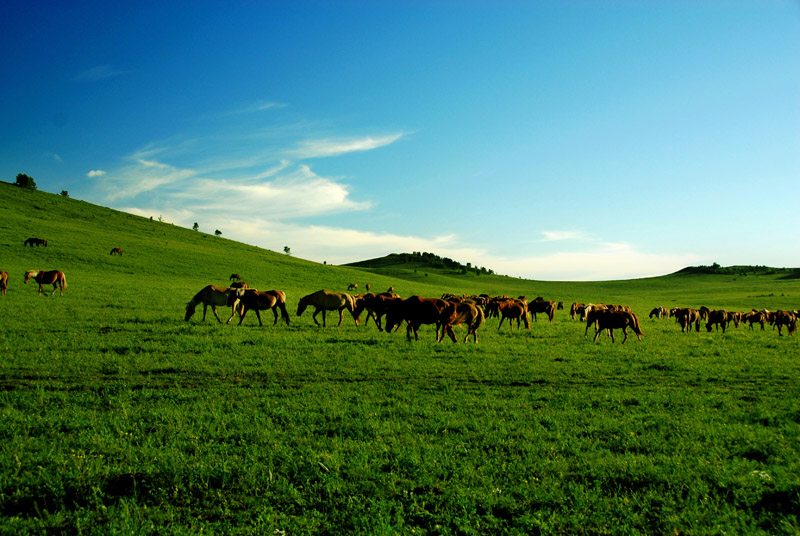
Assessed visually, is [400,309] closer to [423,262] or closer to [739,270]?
[423,262]

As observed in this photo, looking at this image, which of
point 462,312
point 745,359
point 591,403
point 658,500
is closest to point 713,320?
point 745,359

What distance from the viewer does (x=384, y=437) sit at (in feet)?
23.0

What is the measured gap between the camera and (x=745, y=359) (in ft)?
48.7

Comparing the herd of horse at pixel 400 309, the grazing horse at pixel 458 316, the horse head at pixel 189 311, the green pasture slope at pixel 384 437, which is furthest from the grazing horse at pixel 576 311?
the horse head at pixel 189 311

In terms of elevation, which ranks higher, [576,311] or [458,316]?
[458,316]

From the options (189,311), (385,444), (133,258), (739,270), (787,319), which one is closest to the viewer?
(385,444)

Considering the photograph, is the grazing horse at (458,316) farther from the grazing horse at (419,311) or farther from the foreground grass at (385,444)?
the foreground grass at (385,444)

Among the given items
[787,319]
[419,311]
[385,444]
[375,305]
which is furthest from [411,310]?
[787,319]

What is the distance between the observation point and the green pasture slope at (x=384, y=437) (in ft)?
16.2

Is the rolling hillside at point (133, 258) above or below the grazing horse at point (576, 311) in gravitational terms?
above

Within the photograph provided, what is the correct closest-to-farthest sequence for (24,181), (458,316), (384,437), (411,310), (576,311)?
(384,437) < (458,316) < (411,310) < (576,311) < (24,181)

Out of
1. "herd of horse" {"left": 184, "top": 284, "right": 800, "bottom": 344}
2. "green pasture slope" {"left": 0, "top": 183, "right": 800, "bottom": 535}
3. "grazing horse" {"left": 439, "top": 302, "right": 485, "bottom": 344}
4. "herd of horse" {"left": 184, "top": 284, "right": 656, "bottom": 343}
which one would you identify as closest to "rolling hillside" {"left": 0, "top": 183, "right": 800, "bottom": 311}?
"herd of horse" {"left": 184, "top": 284, "right": 656, "bottom": 343}

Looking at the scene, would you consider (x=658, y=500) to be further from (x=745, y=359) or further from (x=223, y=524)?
(x=745, y=359)

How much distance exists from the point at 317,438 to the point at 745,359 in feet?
50.8
